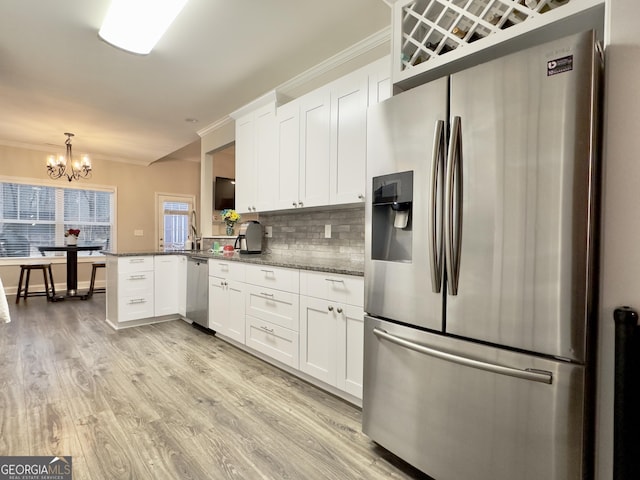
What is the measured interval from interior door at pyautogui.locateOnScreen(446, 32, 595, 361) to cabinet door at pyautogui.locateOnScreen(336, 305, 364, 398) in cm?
78

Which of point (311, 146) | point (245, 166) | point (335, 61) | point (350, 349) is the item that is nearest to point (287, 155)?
point (311, 146)

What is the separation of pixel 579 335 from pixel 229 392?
2073 millimetres

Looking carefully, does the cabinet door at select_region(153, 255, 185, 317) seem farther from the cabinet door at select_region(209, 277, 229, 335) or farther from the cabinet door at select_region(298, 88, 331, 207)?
the cabinet door at select_region(298, 88, 331, 207)

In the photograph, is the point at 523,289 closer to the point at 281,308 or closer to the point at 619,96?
the point at 619,96

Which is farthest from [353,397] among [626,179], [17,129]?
[17,129]

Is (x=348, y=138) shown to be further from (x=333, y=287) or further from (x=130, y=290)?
(x=130, y=290)

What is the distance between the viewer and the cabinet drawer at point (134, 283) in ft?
12.6

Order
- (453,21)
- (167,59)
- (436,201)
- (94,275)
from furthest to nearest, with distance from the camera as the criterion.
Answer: (94,275) → (167,59) → (453,21) → (436,201)

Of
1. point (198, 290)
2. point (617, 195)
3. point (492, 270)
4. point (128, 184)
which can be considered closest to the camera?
point (617, 195)

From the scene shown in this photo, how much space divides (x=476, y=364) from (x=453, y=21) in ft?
5.12

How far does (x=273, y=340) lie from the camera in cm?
274

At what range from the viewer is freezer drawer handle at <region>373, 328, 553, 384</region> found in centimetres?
114

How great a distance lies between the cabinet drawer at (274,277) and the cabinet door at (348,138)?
2.20ft

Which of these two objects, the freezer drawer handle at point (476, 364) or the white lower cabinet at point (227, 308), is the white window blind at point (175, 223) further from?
the freezer drawer handle at point (476, 364)
